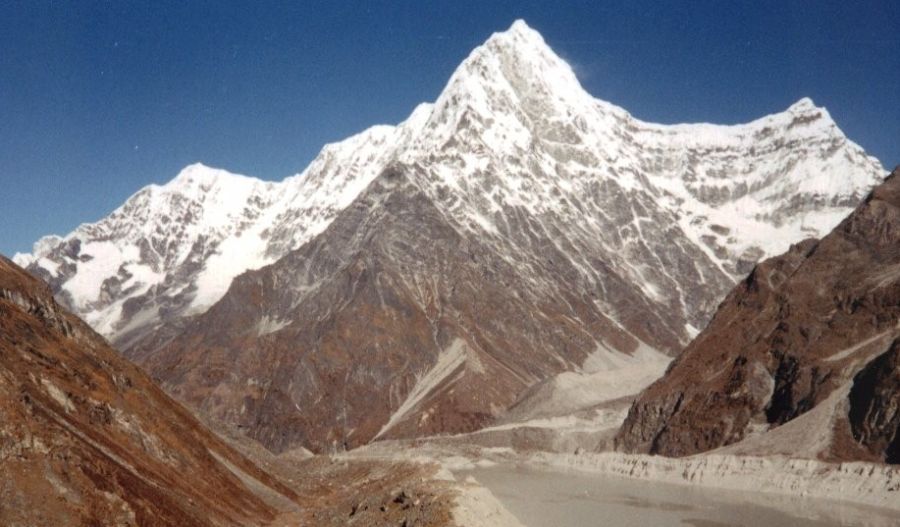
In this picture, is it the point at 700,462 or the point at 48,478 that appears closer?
the point at 48,478

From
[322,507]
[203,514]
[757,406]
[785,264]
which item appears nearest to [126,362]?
[322,507]

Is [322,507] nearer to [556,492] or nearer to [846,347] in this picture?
[556,492]

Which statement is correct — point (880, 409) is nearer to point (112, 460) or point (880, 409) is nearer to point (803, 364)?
point (803, 364)

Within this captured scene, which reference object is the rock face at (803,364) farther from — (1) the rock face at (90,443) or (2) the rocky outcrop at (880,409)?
(1) the rock face at (90,443)

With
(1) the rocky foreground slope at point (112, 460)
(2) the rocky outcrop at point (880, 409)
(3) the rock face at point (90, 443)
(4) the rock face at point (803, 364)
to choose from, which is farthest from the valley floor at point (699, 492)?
(3) the rock face at point (90, 443)

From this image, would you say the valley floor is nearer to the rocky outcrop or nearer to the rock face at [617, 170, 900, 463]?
the rocky outcrop

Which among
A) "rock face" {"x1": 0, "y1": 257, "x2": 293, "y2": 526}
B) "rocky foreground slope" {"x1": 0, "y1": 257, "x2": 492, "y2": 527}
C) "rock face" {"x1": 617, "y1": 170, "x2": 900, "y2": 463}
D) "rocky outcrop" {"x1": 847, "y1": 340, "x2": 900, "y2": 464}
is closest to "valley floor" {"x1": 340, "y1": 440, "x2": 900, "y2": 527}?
"rocky outcrop" {"x1": 847, "y1": 340, "x2": 900, "y2": 464}

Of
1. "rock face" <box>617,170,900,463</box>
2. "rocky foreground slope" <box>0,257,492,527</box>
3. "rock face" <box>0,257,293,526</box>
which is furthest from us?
"rock face" <box>617,170,900,463</box>
